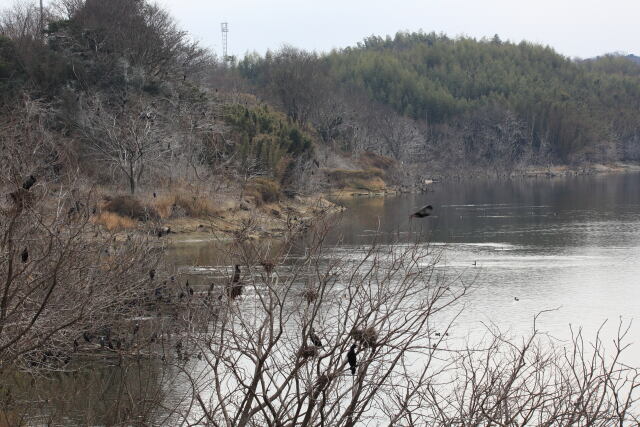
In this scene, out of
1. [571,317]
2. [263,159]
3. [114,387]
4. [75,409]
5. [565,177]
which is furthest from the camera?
[565,177]

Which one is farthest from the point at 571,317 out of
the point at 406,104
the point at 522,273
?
the point at 406,104

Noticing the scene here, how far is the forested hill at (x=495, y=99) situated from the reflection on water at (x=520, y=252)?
42.0 meters

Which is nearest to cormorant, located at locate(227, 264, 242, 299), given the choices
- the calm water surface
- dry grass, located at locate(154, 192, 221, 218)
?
the calm water surface

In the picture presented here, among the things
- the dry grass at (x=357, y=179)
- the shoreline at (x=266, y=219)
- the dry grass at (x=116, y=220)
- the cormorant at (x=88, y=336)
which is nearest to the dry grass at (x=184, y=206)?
the shoreline at (x=266, y=219)

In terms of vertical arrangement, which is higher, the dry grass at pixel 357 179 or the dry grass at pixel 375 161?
the dry grass at pixel 375 161

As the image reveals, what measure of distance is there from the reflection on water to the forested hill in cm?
4199

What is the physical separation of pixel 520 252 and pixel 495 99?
98.1 metres

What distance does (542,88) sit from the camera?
13838 cm

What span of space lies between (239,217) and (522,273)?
54.5 feet

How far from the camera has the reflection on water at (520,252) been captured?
22.7 metres

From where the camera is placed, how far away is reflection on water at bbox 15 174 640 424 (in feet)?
74.3

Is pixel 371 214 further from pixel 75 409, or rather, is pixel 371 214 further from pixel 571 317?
pixel 75 409

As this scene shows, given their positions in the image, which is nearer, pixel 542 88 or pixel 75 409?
pixel 75 409

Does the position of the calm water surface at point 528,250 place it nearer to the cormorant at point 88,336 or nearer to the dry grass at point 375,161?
the cormorant at point 88,336
